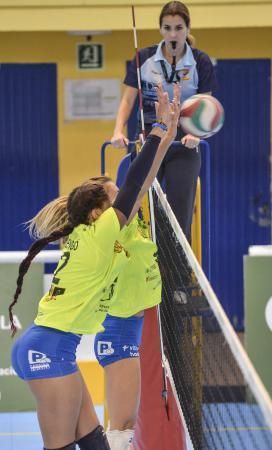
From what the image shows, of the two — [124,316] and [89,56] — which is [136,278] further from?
[89,56]

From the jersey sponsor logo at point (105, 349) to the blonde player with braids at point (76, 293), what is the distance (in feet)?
1.18

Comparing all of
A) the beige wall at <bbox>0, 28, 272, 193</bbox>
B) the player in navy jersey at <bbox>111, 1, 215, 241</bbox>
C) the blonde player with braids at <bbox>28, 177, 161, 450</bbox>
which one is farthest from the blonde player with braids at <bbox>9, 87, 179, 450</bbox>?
the beige wall at <bbox>0, 28, 272, 193</bbox>

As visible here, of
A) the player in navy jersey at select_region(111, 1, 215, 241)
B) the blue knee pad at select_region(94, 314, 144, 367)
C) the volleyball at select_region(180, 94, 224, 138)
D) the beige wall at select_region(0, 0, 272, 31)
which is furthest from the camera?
the beige wall at select_region(0, 0, 272, 31)

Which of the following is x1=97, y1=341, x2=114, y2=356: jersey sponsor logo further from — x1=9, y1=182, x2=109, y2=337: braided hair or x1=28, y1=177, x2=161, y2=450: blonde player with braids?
x1=9, y1=182, x2=109, y2=337: braided hair

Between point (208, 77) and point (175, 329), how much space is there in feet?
4.82

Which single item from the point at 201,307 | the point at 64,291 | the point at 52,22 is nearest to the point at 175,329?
the point at 201,307

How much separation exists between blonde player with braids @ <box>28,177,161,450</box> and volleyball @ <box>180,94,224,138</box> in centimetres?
65

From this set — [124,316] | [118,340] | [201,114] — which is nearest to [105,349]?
[118,340]

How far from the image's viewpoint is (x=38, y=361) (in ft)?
13.2

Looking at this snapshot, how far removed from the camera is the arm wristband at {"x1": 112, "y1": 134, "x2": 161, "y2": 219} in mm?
4105

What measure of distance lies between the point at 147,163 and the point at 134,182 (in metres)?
0.11

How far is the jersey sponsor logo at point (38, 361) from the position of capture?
402 cm

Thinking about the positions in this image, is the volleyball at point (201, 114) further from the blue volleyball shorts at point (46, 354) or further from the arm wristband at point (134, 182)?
the blue volleyball shorts at point (46, 354)

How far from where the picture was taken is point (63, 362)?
405 centimetres
